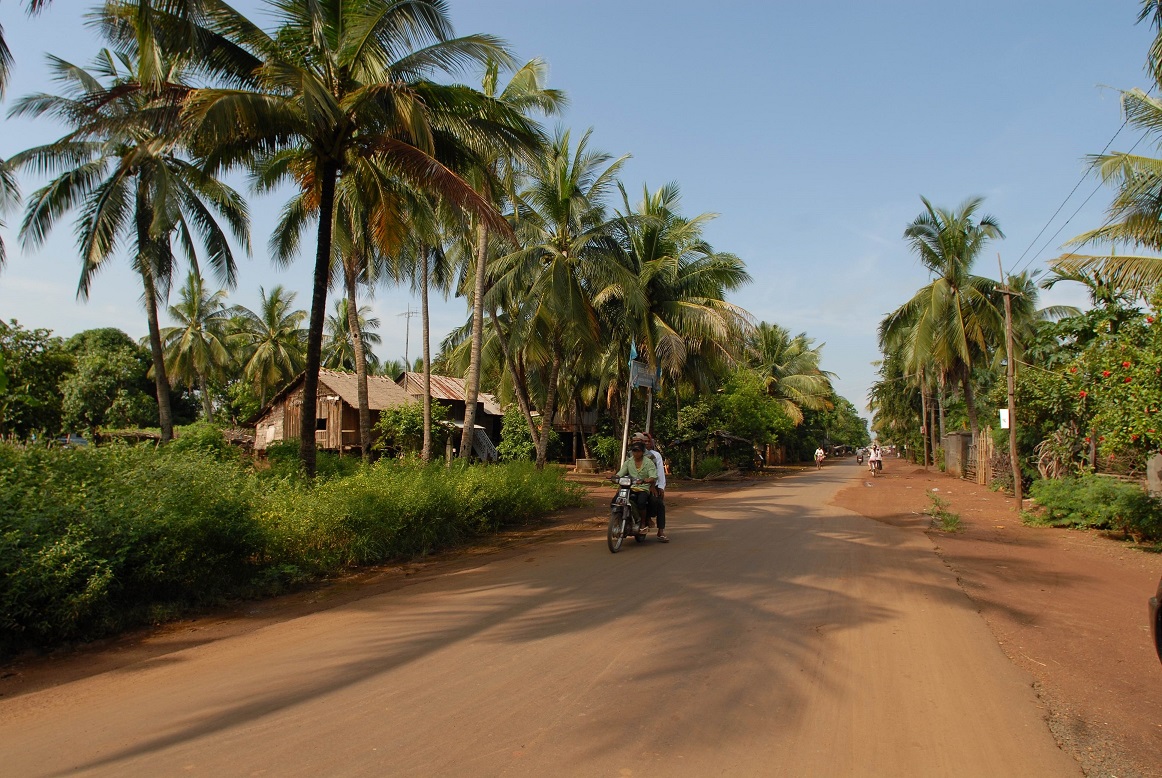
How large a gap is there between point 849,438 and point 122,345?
101898 mm

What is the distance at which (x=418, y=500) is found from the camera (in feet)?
31.0

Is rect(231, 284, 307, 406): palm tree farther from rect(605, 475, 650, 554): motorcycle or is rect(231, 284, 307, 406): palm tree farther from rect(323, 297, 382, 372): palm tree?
rect(605, 475, 650, 554): motorcycle

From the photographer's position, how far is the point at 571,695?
4.31 metres

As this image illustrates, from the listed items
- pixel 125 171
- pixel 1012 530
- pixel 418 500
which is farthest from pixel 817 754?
pixel 125 171

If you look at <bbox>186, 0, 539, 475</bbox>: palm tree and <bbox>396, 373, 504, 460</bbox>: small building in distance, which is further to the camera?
<bbox>396, 373, 504, 460</bbox>: small building in distance

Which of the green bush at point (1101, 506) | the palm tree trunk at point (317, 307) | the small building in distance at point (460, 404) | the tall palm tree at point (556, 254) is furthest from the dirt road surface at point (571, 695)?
the small building in distance at point (460, 404)

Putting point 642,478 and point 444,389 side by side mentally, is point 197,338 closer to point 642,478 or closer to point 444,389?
point 444,389

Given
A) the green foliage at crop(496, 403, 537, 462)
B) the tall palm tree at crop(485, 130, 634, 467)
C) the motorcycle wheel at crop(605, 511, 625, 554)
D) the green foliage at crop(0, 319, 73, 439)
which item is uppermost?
the tall palm tree at crop(485, 130, 634, 467)

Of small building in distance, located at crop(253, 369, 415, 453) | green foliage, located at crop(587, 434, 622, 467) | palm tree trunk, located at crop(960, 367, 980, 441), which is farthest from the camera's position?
green foliage, located at crop(587, 434, 622, 467)

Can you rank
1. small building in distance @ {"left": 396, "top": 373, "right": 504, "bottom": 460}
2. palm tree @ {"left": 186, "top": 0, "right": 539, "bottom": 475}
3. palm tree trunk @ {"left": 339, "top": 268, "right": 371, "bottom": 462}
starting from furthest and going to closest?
small building in distance @ {"left": 396, "top": 373, "right": 504, "bottom": 460} → palm tree trunk @ {"left": 339, "top": 268, "right": 371, "bottom": 462} → palm tree @ {"left": 186, "top": 0, "right": 539, "bottom": 475}

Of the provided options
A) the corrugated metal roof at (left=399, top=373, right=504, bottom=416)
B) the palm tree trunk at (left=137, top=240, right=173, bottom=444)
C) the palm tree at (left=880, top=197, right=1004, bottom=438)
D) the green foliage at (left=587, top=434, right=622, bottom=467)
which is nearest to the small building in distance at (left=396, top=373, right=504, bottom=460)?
the corrugated metal roof at (left=399, top=373, right=504, bottom=416)

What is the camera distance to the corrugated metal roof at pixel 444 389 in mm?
32344

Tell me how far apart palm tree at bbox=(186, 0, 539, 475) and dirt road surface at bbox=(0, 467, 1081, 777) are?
573cm

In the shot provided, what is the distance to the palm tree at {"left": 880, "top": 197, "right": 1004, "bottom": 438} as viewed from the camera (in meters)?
26.7
